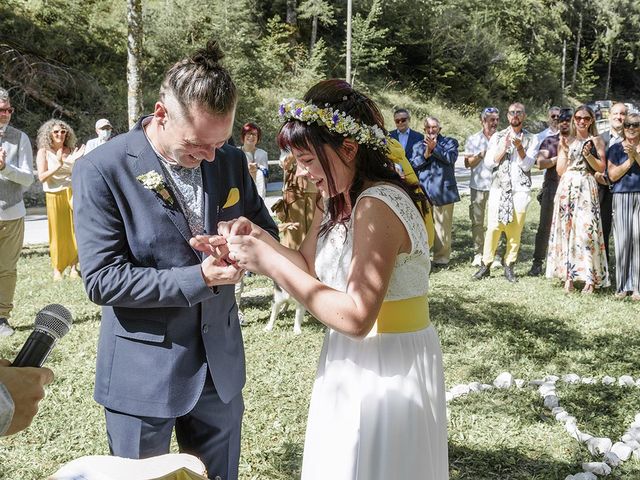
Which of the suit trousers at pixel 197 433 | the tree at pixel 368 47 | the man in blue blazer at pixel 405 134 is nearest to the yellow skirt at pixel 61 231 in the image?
the man in blue blazer at pixel 405 134

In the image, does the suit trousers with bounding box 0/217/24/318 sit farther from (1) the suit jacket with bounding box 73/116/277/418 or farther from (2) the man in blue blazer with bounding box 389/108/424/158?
(2) the man in blue blazer with bounding box 389/108/424/158

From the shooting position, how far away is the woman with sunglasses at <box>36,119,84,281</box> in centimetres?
841

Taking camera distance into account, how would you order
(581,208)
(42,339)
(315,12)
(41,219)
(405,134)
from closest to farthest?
(42,339)
(581,208)
(405,134)
(41,219)
(315,12)

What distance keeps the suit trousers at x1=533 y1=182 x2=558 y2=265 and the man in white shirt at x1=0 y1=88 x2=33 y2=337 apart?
22.3ft

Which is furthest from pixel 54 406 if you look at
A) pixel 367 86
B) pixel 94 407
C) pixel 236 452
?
pixel 367 86

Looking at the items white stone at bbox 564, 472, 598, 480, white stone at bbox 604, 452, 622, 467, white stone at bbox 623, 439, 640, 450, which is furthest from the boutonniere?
white stone at bbox 623, 439, 640, 450

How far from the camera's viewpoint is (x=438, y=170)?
31.0 ft

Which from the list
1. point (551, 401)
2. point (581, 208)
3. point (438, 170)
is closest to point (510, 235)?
point (581, 208)

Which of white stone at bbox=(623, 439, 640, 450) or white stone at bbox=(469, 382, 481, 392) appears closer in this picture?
white stone at bbox=(623, 439, 640, 450)

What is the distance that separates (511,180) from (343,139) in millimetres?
6541

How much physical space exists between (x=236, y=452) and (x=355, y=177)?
4.35 feet

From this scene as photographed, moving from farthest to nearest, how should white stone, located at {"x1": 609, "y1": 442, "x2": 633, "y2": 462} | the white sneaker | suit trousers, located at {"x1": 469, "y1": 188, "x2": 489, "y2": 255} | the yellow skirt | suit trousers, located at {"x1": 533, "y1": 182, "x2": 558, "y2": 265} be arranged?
suit trousers, located at {"x1": 469, "y1": 188, "x2": 489, "y2": 255} < suit trousers, located at {"x1": 533, "y1": 182, "x2": 558, "y2": 265} < the yellow skirt < the white sneaker < white stone, located at {"x1": 609, "y1": 442, "x2": 633, "y2": 462}

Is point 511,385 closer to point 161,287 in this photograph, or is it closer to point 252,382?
point 252,382

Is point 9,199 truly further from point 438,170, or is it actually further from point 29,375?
point 438,170
